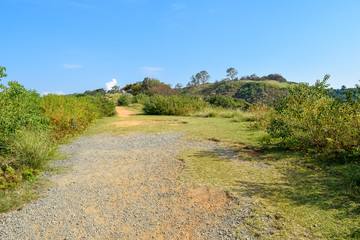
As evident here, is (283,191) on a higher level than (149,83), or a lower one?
lower

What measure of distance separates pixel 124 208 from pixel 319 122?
4.71 metres

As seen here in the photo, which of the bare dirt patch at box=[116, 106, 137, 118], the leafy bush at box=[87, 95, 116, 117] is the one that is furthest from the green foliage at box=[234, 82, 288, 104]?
the leafy bush at box=[87, 95, 116, 117]

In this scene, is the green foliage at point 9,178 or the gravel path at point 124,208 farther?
the green foliage at point 9,178

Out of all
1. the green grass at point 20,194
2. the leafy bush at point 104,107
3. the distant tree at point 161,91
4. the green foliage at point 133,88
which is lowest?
the green grass at point 20,194

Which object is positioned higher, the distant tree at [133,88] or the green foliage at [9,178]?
the distant tree at [133,88]

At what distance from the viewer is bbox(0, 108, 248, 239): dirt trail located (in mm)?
2867

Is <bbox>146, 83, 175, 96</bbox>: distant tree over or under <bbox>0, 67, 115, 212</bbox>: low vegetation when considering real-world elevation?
over

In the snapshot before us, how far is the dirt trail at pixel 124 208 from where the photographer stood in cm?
287

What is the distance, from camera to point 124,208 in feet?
11.2

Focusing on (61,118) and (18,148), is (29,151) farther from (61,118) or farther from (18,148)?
(61,118)

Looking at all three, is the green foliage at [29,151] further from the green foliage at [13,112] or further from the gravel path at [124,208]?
the gravel path at [124,208]

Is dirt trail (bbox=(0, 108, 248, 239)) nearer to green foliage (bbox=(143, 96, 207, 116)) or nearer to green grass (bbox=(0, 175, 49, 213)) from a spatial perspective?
green grass (bbox=(0, 175, 49, 213))

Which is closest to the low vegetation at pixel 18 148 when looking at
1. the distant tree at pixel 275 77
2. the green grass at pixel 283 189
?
the green grass at pixel 283 189

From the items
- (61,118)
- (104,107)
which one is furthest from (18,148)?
(104,107)
